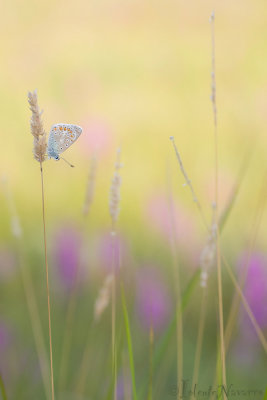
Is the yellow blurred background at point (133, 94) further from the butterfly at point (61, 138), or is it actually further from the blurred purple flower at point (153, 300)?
the butterfly at point (61, 138)

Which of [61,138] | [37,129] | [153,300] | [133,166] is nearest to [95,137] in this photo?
[133,166]

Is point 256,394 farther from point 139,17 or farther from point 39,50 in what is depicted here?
point 139,17

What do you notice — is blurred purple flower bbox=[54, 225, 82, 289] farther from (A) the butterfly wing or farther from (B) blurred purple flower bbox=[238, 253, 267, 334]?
(A) the butterfly wing

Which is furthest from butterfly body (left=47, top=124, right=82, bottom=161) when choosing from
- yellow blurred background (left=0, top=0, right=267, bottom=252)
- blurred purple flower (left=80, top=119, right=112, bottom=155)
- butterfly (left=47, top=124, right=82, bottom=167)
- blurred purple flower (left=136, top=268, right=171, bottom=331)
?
blurred purple flower (left=80, top=119, right=112, bottom=155)

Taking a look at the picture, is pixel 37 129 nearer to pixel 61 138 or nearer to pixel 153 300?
pixel 61 138

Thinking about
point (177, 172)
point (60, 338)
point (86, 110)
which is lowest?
point (60, 338)

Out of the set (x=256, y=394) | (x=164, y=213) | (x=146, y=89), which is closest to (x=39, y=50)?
(x=146, y=89)

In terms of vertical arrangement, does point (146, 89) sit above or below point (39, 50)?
below

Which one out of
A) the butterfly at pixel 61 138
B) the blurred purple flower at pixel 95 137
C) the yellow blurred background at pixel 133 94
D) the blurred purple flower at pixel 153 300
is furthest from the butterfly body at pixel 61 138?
the blurred purple flower at pixel 95 137
